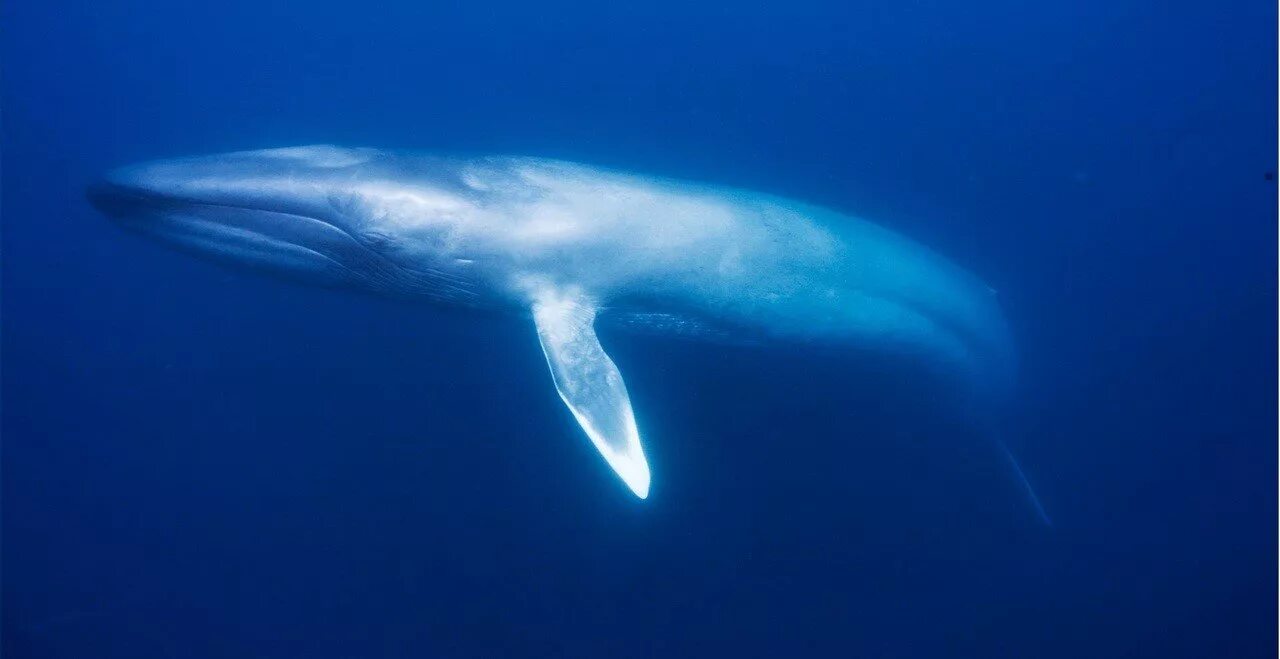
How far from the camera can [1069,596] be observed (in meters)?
10.6

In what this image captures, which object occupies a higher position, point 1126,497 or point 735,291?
point 1126,497

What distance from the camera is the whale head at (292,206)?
4.53 meters

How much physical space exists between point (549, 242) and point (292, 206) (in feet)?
5.79

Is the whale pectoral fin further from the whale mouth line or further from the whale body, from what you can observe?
the whale mouth line

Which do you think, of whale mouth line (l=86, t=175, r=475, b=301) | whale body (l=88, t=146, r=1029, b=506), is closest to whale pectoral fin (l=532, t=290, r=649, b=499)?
whale body (l=88, t=146, r=1029, b=506)

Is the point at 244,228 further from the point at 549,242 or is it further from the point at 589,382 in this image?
the point at 589,382

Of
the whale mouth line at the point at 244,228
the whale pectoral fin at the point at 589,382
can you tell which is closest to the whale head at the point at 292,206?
the whale mouth line at the point at 244,228

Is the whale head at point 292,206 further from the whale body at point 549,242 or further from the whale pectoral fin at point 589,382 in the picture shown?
the whale pectoral fin at point 589,382

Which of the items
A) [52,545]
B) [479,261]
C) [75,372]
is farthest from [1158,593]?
[75,372]

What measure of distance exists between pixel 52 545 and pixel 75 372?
522 centimetres

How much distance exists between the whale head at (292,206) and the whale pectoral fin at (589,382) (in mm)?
844

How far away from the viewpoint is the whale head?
4.53 m

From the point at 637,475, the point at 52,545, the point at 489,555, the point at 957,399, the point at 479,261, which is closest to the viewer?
the point at 637,475

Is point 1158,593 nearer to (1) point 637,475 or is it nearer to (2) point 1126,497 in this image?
(2) point 1126,497
